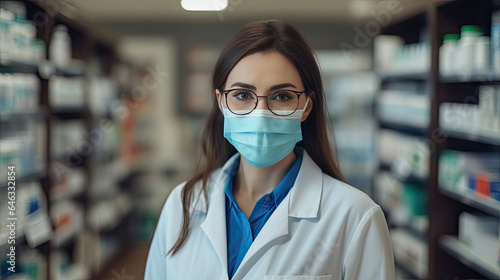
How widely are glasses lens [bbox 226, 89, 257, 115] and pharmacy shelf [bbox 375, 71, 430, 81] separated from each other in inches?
103

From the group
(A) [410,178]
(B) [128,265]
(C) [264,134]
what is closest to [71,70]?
(B) [128,265]

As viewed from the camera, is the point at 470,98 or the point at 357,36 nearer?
the point at 470,98

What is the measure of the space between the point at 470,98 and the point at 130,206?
15.7 feet

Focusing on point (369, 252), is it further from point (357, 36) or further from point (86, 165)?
point (357, 36)

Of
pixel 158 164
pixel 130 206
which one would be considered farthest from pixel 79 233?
pixel 158 164

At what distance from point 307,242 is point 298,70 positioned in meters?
0.48

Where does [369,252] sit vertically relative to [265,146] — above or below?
below

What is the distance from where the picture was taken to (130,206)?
7172 mm

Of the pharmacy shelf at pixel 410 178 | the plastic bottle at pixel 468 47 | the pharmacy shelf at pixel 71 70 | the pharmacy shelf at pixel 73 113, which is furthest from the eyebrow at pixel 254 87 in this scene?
the pharmacy shelf at pixel 73 113

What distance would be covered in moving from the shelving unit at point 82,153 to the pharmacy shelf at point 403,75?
2.71 meters

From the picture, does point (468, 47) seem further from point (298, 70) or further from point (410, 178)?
point (298, 70)

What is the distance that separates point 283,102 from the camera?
1.53 meters

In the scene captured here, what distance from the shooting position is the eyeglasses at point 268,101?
4.93 ft

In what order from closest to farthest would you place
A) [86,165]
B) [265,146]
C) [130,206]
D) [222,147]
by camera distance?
[265,146] → [222,147] → [86,165] → [130,206]
